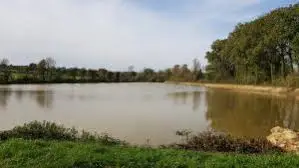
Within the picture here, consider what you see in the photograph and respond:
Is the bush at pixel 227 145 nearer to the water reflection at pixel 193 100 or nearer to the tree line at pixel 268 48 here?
the water reflection at pixel 193 100

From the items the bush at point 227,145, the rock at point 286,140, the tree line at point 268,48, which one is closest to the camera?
the bush at point 227,145

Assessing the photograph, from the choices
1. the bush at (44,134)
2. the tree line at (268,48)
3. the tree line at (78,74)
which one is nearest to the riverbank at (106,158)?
the bush at (44,134)

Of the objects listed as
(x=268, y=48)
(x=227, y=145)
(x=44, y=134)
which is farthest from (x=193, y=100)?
(x=44, y=134)

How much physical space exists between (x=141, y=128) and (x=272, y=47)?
37.9 metres

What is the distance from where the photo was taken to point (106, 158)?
7465 mm

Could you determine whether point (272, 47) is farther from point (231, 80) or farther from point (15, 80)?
point (15, 80)

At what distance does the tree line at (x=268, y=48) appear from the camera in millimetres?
45094

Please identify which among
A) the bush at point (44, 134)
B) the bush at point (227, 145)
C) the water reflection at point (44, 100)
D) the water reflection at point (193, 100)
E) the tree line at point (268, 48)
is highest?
the tree line at point (268, 48)

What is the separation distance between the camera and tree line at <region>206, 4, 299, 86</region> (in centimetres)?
4509

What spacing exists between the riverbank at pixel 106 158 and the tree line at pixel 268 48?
126ft

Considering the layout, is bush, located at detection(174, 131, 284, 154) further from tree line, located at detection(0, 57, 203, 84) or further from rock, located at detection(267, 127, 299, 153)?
tree line, located at detection(0, 57, 203, 84)

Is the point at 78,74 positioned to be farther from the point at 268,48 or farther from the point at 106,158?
the point at 106,158

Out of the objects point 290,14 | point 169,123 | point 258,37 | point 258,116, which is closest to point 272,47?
point 258,37

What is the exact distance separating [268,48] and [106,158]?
150 ft
